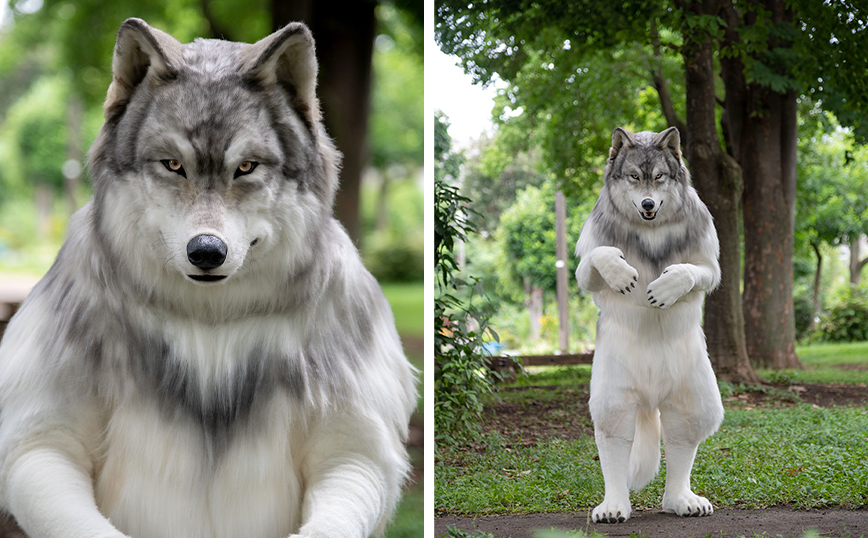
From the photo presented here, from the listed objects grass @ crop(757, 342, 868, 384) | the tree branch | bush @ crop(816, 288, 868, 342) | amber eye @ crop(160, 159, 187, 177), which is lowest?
grass @ crop(757, 342, 868, 384)

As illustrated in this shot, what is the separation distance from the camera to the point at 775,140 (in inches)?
124

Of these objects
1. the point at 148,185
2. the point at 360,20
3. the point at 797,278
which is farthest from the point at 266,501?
the point at 797,278

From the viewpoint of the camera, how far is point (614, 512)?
2684 millimetres

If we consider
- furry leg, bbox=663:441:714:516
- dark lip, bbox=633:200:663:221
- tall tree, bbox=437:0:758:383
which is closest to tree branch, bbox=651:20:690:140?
tall tree, bbox=437:0:758:383

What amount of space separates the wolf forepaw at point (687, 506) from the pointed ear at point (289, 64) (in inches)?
79.2

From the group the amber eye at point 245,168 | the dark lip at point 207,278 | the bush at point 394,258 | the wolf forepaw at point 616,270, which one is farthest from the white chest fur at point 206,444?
the wolf forepaw at point 616,270

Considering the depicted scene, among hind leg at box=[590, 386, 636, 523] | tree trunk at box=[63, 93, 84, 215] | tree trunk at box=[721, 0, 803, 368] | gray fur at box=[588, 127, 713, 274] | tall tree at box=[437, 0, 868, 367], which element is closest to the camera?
tree trunk at box=[63, 93, 84, 215]

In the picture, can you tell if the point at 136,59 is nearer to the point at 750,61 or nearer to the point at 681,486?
the point at 681,486

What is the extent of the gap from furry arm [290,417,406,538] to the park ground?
1.31m

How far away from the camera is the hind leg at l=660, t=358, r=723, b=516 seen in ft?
8.59

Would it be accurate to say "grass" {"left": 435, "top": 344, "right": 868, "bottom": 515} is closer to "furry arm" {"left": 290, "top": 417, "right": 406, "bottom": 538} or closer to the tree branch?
the tree branch

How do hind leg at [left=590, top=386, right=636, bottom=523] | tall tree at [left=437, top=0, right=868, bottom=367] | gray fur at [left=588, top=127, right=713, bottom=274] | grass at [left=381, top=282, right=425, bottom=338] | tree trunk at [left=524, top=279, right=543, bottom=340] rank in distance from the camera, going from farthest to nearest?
tree trunk at [left=524, top=279, right=543, bottom=340] < tall tree at [left=437, top=0, right=868, bottom=367] < hind leg at [left=590, top=386, right=636, bottom=523] < gray fur at [left=588, top=127, right=713, bottom=274] < grass at [left=381, top=282, right=425, bottom=338]

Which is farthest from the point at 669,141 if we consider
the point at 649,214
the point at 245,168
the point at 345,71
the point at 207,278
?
the point at 207,278

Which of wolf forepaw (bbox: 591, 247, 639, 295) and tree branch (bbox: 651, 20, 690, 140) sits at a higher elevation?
tree branch (bbox: 651, 20, 690, 140)
